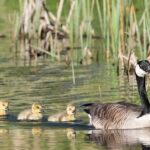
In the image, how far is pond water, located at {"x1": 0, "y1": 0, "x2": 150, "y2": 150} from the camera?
27.6 feet

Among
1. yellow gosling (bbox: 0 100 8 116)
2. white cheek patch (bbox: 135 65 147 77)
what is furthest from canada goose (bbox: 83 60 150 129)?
yellow gosling (bbox: 0 100 8 116)

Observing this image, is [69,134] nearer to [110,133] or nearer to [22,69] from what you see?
[110,133]

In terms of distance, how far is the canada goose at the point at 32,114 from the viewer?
10.2m

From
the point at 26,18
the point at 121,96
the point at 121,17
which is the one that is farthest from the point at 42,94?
the point at 26,18

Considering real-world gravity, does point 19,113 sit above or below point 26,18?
below

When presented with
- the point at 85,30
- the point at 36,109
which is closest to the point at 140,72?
the point at 36,109

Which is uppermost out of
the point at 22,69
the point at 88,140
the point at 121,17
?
the point at 121,17

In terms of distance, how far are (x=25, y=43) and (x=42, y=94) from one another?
253 inches

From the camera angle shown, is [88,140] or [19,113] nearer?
[88,140]

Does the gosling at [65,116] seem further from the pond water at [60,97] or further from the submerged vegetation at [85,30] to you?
the submerged vegetation at [85,30]

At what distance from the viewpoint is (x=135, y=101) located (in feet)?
37.4

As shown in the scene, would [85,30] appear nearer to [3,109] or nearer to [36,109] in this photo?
[3,109]

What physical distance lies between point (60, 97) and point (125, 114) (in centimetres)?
262

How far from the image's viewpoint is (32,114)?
403 inches
